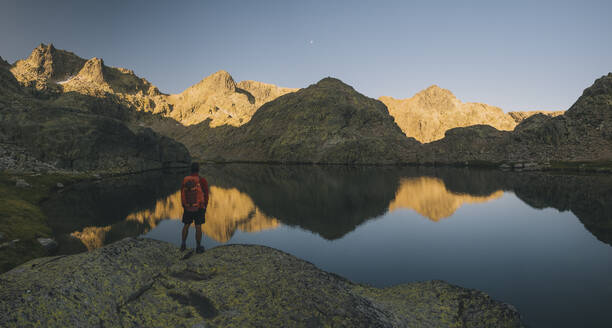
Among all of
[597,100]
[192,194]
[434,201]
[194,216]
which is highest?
[597,100]

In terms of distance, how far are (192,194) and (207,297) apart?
288 inches

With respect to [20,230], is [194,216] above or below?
above

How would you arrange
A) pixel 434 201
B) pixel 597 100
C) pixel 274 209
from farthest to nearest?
pixel 597 100 → pixel 434 201 → pixel 274 209

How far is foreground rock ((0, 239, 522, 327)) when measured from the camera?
8.77 meters

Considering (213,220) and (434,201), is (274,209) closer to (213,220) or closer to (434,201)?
(213,220)

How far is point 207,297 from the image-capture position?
35.6 ft

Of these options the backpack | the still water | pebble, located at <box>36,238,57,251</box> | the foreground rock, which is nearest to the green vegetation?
the still water

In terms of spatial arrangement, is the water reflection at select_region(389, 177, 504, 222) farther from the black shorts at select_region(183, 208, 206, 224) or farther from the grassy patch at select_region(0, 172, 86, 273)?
the grassy patch at select_region(0, 172, 86, 273)

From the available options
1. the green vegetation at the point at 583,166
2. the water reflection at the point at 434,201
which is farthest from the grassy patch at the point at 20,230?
the green vegetation at the point at 583,166

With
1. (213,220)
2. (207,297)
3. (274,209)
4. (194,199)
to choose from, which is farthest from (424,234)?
(207,297)

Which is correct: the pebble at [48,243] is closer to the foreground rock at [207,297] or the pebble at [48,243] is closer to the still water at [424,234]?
the still water at [424,234]

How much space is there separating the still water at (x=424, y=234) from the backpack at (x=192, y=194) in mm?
8692

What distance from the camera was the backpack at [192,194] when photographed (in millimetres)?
16573

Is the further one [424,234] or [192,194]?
[424,234]
